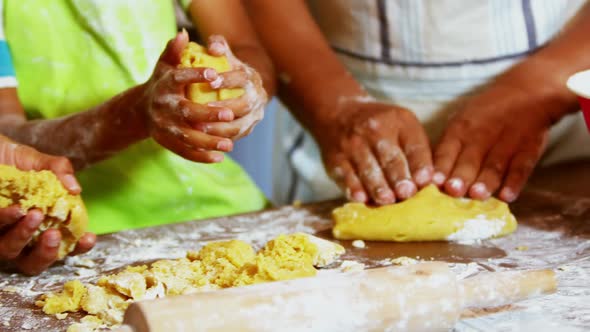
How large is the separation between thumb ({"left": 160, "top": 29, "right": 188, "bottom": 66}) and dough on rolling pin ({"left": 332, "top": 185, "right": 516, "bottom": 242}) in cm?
36

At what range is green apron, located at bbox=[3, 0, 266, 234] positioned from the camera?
4.54 ft

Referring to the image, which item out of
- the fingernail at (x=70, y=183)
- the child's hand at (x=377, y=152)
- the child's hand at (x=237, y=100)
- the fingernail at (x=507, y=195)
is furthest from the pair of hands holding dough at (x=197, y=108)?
the fingernail at (x=507, y=195)

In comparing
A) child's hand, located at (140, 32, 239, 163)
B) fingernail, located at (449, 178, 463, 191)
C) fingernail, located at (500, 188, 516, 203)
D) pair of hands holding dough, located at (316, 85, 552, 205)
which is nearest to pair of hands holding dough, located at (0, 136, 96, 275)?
child's hand, located at (140, 32, 239, 163)

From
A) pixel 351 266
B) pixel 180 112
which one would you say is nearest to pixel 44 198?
pixel 180 112

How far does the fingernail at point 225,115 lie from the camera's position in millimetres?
1077

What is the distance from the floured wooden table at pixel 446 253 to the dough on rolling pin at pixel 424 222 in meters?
0.02

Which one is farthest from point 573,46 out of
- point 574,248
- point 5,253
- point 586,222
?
point 5,253

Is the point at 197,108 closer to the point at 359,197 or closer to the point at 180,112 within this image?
the point at 180,112

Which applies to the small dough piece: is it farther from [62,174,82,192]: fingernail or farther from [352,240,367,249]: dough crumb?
[62,174,82,192]: fingernail

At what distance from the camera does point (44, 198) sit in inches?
40.3

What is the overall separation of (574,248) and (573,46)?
1.74 ft

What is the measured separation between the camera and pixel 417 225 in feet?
3.86

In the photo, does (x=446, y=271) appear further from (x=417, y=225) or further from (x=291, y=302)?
(x=417, y=225)

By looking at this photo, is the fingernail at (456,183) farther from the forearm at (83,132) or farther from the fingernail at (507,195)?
the forearm at (83,132)
